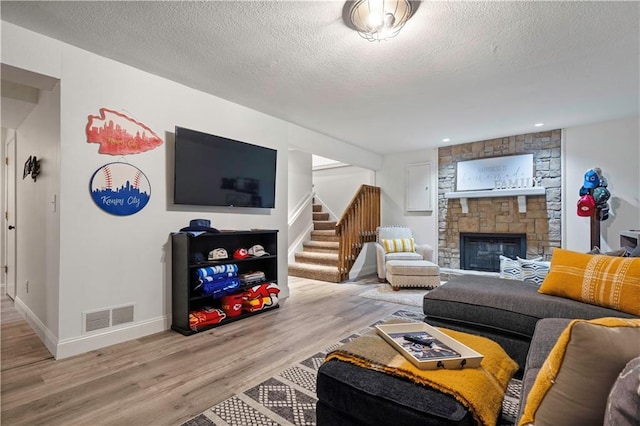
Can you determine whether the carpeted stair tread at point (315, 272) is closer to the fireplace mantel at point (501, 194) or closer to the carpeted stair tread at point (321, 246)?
the carpeted stair tread at point (321, 246)

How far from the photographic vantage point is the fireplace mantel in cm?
484

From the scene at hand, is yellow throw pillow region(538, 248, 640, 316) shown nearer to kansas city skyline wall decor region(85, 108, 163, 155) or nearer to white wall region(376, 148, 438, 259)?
kansas city skyline wall decor region(85, 108, 163, 155)

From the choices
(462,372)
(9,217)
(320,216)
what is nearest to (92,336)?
(462,372)

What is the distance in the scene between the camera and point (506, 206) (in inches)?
204

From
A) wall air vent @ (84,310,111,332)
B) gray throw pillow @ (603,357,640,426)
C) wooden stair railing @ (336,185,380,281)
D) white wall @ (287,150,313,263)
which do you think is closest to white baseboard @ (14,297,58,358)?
wall air vent @ (84,310,111,332)

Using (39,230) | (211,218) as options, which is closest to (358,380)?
(211,218)

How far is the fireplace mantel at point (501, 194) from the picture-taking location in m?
4.84

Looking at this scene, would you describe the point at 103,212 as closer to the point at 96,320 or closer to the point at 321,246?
the point at 96,320

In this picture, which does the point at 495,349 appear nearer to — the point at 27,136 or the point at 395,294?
the point at 395,294

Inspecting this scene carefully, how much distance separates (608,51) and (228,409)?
3.73 metres

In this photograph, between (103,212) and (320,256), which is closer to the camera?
(103,212)

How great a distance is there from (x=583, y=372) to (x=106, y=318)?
301 cm

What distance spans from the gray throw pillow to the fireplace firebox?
16.8ft

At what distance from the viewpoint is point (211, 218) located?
3299 mm
